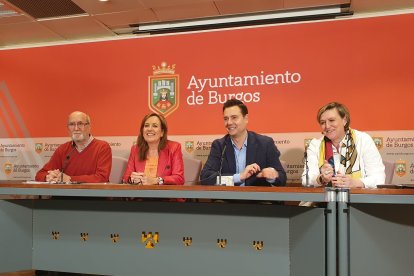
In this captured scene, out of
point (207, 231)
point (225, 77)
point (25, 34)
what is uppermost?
point (25, 34)

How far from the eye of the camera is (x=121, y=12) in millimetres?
4293

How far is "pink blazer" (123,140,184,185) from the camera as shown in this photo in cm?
303

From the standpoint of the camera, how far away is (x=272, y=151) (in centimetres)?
296

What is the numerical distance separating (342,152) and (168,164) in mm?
1247

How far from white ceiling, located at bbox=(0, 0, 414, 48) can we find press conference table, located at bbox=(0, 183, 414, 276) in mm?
2457

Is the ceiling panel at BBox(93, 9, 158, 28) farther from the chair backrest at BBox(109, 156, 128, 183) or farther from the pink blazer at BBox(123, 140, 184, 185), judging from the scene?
the pink blazer at BBox(123, 140, 184, 185)

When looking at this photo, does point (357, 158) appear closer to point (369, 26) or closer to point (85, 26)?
point (369, 26)

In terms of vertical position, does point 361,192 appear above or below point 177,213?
above

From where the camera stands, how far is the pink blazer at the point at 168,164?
3029 millimetres

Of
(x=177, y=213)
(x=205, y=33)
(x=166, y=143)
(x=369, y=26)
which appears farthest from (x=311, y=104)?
(x=177, y=213)

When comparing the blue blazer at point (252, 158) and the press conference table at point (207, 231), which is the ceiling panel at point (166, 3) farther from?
the press conference table at point (207, 231)

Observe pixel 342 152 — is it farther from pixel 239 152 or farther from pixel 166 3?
pixel 166 3

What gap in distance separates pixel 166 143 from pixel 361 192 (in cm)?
178

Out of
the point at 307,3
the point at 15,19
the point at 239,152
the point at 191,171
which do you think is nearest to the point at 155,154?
the point at 191,171
